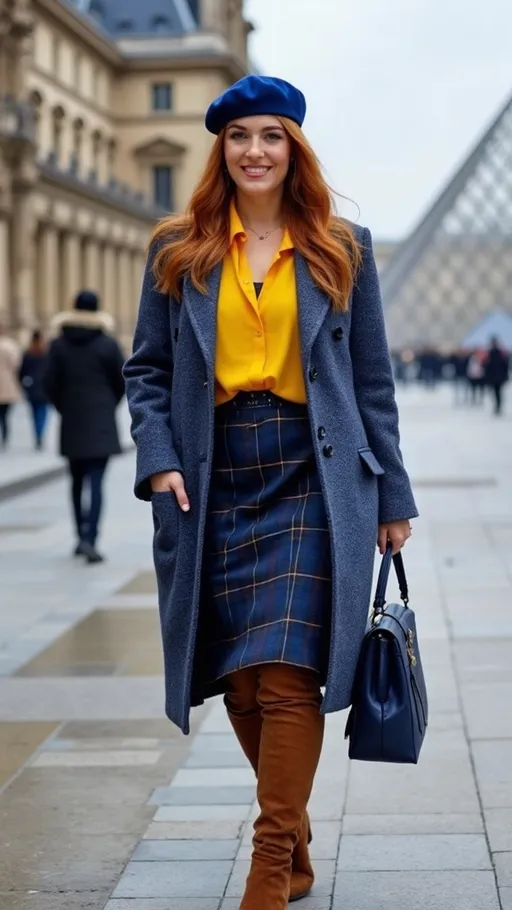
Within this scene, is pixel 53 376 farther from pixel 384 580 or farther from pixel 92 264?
pixel 92 264

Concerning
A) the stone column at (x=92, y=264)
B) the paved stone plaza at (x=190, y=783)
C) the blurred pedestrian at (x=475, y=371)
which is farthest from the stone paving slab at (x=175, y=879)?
the stone column at (x=92, y=264)

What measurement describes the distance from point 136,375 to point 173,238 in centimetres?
Result: 32

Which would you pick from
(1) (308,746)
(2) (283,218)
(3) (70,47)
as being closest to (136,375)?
(2) (283,218)

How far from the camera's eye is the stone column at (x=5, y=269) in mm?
52750

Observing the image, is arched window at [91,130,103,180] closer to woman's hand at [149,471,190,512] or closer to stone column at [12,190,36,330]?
stone column at [12,190,36,330]

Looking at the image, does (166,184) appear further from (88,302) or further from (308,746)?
(308,746)

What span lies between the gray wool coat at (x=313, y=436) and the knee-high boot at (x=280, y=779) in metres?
0.08

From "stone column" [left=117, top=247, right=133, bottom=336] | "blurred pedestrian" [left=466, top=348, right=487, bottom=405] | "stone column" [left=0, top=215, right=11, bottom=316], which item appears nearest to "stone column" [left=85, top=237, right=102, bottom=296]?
"stone column" [left=117, top=247, right=133, bottom=336]

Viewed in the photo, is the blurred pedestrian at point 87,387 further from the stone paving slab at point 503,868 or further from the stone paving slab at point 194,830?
the stone paving slab at point 503,868

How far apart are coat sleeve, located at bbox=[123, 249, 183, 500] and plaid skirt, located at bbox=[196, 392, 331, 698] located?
0.18 metres

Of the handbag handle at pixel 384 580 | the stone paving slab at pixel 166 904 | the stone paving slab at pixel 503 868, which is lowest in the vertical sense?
the stone paving slab at pixel 166 904

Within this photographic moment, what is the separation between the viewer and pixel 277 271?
154 inches

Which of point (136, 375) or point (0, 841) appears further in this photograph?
point (0, 841)

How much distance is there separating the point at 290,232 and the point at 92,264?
67760mm
